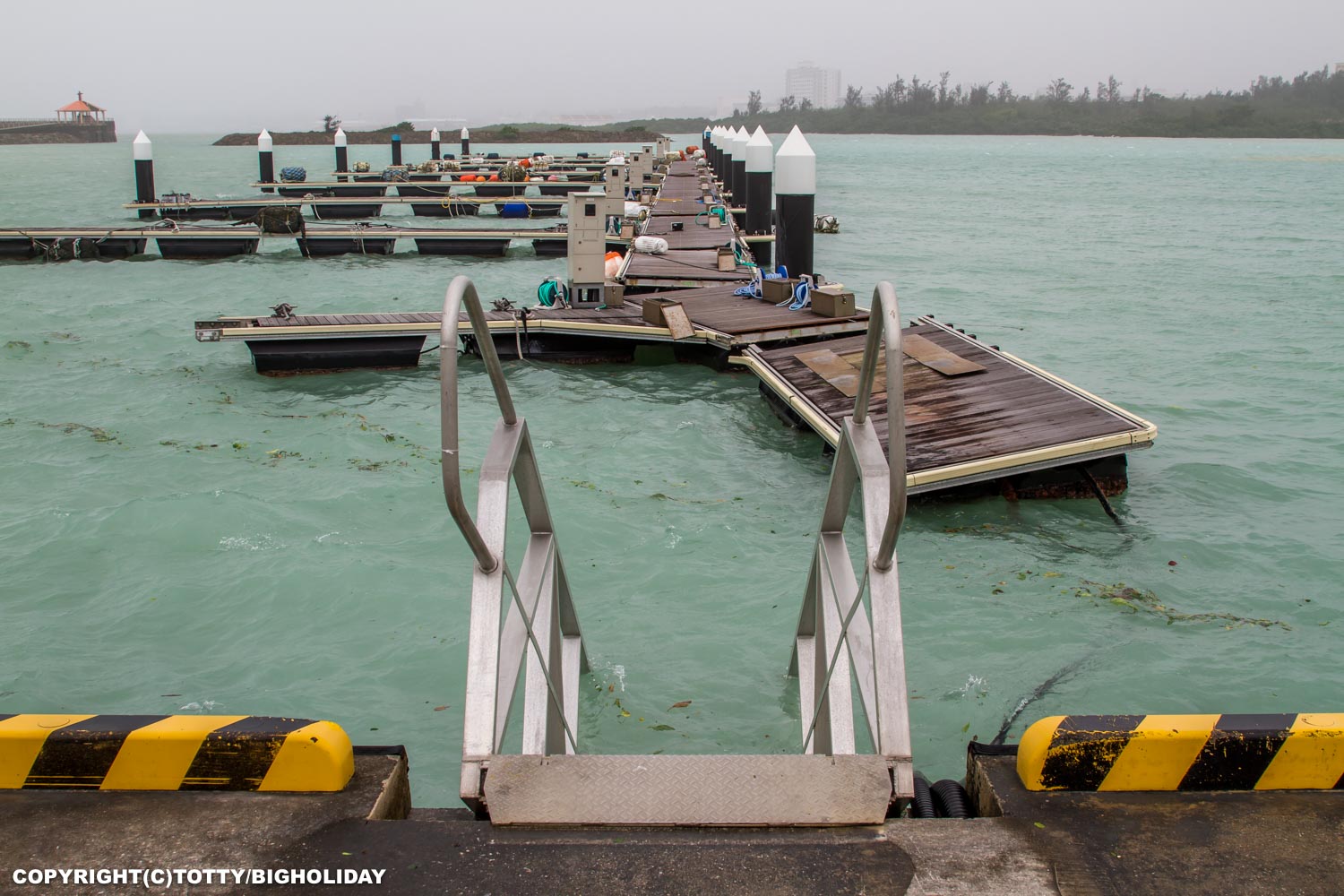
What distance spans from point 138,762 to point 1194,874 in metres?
3.01

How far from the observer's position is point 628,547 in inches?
375

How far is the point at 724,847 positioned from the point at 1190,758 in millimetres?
1433

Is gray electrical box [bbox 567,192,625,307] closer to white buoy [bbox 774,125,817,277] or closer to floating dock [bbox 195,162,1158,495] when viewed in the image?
floating dock [bbox 195,162,1158,495]

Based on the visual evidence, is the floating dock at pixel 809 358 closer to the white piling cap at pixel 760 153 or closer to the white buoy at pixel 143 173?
the white piling cap at pixel 760 153

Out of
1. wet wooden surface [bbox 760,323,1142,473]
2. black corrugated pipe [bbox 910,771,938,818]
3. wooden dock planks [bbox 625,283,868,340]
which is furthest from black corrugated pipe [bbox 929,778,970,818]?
wooden dock planks [bbox 625,283,868,340]

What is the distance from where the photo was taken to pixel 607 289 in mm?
16625

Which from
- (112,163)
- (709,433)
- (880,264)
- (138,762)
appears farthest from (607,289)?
(112,163)

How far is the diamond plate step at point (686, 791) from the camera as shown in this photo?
3.07 m

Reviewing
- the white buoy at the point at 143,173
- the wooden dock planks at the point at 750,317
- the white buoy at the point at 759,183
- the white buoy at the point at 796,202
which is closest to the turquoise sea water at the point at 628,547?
the wooden dock planks at the point at 750,317

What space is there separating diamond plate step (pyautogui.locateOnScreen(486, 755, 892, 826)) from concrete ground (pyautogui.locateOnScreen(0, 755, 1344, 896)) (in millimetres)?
47

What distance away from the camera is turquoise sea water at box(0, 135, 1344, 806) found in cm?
706

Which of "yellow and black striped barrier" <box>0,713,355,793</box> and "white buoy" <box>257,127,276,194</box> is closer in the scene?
"yellow and black striped barrier" <box>0,713,355,793</box>

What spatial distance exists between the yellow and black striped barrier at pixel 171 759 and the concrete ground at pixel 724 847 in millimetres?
47

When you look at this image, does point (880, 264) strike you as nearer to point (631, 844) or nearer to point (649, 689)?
point (649, 689)
